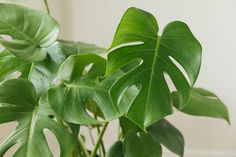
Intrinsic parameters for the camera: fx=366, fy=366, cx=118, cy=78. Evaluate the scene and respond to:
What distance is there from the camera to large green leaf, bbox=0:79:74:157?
2.21 ft

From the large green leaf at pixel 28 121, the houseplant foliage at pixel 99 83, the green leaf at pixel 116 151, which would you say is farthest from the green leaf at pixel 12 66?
the green leaf at pixel 116 151

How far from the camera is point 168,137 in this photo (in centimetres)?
84

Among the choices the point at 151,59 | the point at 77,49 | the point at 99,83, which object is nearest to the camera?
the point at 151,59

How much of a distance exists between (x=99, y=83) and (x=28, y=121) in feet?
0.52

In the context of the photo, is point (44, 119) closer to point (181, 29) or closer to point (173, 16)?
point (181, 29)

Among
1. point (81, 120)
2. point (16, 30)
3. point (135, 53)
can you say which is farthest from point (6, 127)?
point (135, 53)

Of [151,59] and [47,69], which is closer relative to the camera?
[151,59]

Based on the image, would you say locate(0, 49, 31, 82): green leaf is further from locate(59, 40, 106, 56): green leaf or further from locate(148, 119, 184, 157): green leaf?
locate(148, 119, 184, 157): green leaf

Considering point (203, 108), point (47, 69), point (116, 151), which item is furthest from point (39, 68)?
point (203, 108)

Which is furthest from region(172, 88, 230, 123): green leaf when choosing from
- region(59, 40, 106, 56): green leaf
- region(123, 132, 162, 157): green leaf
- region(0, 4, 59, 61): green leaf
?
region(0, 4, 59, 61): green leaf

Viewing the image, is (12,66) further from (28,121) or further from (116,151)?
(116,151)

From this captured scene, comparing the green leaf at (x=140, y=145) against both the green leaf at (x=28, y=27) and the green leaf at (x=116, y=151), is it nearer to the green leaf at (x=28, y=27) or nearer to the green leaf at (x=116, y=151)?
the green leaf at (x=116, y=151)

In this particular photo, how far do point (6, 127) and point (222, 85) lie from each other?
866mm

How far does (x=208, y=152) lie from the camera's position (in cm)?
150
